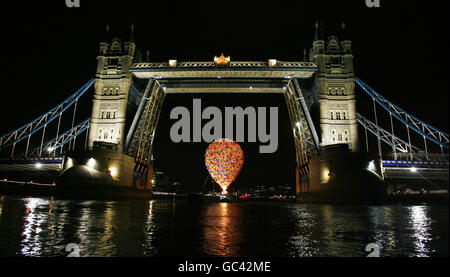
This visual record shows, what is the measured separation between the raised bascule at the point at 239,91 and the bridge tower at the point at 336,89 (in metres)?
0.14

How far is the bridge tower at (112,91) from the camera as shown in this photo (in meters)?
41.8

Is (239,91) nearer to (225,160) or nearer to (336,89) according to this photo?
(336,89)

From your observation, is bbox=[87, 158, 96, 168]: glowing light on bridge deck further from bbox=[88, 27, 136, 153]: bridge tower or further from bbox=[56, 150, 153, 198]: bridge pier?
bbox=[88, 27, 136, 153]: bridge tower

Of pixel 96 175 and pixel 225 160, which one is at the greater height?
pixel 225 160

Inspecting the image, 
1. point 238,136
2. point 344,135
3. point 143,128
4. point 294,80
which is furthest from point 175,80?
point 344,135

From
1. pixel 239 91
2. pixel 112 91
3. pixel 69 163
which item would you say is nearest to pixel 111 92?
pixel 112 91

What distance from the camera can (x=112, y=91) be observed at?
43.8 metres

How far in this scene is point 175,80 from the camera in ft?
148

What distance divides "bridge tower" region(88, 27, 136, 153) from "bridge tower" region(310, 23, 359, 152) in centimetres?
3027

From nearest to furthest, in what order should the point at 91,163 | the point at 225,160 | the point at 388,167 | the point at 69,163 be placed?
1. the point at 91,163
2. the point at 69,163
3. the point at 388,167
4. the point at 225,160

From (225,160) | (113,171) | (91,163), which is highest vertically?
(225,160)

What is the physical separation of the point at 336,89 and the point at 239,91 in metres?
15.6

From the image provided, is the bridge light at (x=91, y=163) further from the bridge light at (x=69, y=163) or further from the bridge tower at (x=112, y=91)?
the bridge tower at (x=112, y=91)
